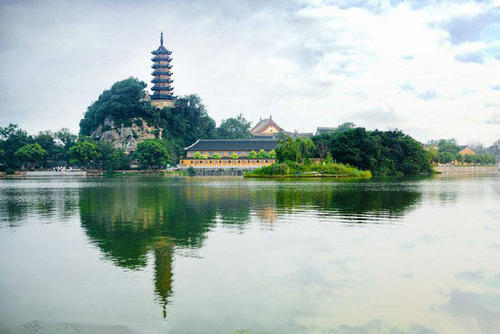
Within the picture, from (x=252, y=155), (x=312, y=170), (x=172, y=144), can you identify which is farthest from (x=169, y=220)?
(x=172, y=144)

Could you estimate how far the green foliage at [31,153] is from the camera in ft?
203

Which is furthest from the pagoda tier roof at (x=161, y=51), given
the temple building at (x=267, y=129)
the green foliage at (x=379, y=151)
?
the green foliage at (x=379, y=151)

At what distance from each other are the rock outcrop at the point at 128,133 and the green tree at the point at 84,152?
891 centimetres

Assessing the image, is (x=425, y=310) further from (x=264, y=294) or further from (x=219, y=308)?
(x=219, y=308)

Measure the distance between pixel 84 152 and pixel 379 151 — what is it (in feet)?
128

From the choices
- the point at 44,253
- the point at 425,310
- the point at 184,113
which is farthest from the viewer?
the point at 184,113

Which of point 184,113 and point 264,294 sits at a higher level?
point 184,113

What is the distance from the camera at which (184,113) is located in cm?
7931

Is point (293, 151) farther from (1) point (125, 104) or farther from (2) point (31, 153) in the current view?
(2) point (31, 153)

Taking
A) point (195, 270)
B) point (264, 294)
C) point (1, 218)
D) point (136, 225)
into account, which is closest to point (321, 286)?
point (264, 294)

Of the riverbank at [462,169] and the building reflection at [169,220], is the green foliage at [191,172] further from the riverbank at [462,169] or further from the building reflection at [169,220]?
the building reflection at [169,220]

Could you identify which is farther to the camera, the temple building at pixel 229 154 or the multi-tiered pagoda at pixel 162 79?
the multi-tiered pagoda at pixel 162 79

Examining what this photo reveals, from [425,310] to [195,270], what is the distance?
366 centimetres

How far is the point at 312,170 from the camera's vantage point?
158ft
